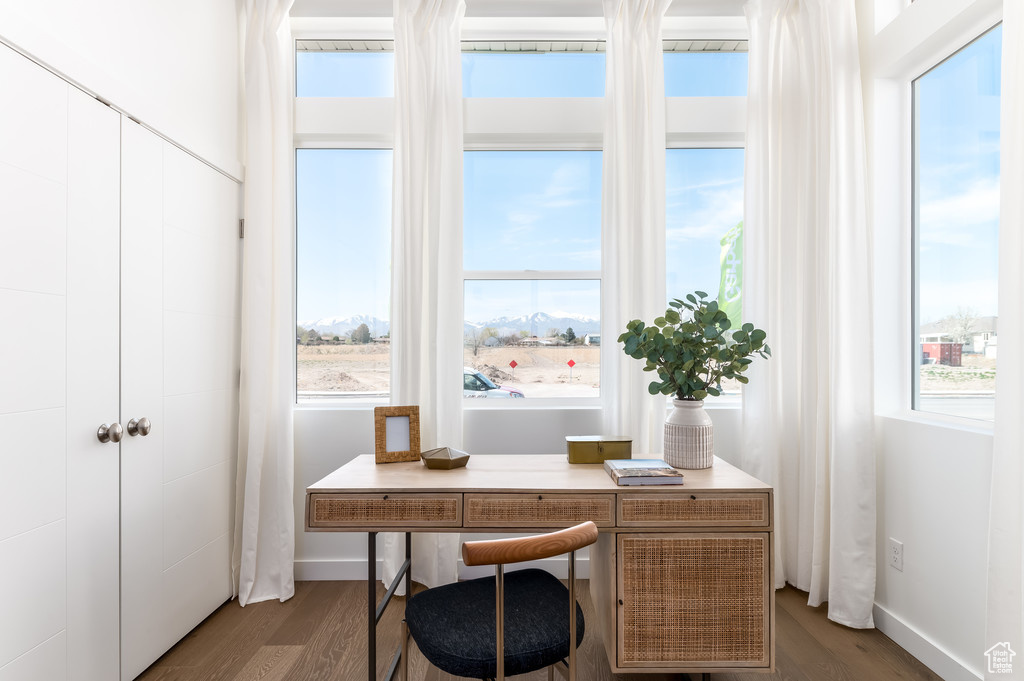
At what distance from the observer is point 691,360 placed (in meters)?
1.83

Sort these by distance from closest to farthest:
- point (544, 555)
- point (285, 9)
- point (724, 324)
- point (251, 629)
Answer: point (544, 555), point (724, 324), point (251, 629), point (285, 9)

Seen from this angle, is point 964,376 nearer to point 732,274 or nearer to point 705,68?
point 732,274

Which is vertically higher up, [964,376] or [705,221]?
[705,221]

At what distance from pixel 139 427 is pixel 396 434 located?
878mm

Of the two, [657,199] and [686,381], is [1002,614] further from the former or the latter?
[657,199]

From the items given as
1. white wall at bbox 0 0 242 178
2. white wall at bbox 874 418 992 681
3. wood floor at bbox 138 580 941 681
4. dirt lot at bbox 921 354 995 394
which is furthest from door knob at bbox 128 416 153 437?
dirt lot at bbox 921 354 995 394

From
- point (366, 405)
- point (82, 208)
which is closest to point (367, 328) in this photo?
point (366, 405)

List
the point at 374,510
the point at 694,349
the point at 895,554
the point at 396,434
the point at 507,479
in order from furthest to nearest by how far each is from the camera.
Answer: the point at 895,554, the point at 396,434, the point at 694,349, the point at 507,479, the point at 374,510

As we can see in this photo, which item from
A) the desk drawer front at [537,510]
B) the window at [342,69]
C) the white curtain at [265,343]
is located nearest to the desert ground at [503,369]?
the white curtain at [265,343]

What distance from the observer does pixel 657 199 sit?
2.45 meters

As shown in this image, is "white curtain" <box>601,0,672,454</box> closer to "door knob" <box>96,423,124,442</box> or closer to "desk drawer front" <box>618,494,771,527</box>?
"desk drawer front" <box>618,494,771,527</box>

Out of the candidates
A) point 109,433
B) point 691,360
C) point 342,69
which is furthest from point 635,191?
point 109,433

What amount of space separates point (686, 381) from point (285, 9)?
2.47 meters

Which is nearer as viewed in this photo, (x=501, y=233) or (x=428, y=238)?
(x=428, y=238)
